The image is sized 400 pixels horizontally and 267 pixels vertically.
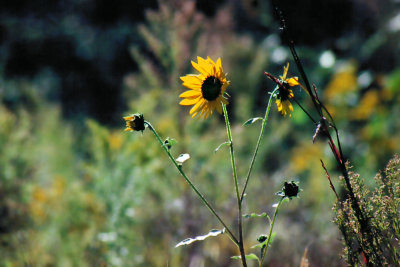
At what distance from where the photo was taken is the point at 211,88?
0.92 m

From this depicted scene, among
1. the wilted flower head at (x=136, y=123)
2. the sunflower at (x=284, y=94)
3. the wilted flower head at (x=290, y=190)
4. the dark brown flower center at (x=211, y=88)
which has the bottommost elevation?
the wilted flower head at (x=290, y=190)

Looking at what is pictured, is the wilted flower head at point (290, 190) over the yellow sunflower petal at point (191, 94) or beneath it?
beneath

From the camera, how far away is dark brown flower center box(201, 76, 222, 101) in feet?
2.99

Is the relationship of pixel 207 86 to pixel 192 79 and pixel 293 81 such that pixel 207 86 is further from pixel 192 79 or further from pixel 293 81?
pixel 293 81

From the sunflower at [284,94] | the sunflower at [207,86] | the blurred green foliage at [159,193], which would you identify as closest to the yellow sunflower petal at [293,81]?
the sunflower at [284,94]

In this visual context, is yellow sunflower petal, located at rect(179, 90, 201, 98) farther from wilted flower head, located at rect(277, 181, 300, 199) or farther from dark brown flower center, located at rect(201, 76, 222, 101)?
wilted flower head, located at rect(277, 181, 300, 199)

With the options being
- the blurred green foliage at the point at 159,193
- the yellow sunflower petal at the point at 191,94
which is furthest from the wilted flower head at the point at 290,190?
the blurred green foliage at the point at 159,193

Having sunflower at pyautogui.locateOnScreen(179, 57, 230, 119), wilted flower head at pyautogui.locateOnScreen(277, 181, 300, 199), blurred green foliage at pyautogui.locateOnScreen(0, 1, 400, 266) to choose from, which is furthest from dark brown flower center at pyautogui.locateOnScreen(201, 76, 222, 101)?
blurred green foliage at pyautogui.locateOnScreen(0, 1, 400, 266)

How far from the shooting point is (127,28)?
7.16m

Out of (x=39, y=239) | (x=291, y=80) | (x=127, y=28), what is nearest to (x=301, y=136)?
(x=39, y=239)

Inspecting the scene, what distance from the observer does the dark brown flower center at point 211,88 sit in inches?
35.9

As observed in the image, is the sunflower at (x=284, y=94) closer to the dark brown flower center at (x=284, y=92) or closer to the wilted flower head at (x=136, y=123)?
the dark brown flower center at (x=284, y=92)

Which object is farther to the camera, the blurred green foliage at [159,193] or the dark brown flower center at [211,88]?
the blurred green foliage at [159,193]

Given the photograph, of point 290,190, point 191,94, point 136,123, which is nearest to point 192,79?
point 191,94
